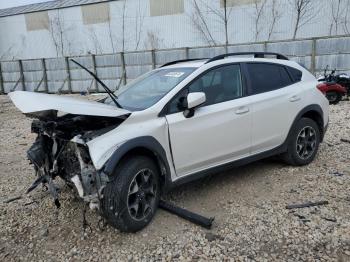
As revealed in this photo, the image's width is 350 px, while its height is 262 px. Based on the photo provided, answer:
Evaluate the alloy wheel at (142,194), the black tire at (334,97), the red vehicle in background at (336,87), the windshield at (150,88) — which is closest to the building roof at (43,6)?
the red vehicle in background at (336,87)

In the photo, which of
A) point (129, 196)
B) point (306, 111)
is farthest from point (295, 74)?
point (129, 196)

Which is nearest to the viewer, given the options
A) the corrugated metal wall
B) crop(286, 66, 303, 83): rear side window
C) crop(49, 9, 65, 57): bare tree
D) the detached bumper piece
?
the detached bumper piece

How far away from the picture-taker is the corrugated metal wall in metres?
14.9

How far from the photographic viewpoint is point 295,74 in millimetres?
5422

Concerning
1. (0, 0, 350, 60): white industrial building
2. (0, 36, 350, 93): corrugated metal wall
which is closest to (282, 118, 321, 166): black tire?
(0, 36, 350, 93): corrugated metal wall

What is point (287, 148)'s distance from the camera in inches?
207

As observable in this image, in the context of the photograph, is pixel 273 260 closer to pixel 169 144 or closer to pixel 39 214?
pixel 169 144

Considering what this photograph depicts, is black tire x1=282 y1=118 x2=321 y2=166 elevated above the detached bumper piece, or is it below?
above

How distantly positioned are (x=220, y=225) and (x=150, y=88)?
1803 mm

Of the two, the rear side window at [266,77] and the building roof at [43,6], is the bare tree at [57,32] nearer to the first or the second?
the building roof at [43,6]

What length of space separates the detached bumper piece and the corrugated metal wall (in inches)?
506

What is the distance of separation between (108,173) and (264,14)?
2217 cm

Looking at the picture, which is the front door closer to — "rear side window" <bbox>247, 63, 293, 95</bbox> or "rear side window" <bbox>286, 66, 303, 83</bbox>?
"rear side window" <bbox>247, 63, 293, 95</bbox>

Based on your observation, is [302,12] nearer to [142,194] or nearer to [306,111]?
[306,111]
